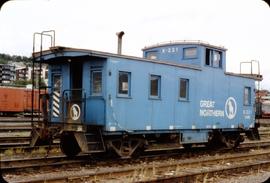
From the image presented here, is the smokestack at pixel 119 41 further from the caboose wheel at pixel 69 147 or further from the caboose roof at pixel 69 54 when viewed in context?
the caboose wheel at pixel 69 147

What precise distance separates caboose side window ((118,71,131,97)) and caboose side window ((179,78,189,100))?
2.63 metres

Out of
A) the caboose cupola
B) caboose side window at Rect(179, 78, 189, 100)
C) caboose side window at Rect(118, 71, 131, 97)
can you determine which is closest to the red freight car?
the caboose cupola

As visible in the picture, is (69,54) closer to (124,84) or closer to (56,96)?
(56,96)

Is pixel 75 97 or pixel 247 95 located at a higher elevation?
pixel 247 95

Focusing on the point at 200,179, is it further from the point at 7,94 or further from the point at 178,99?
the point at 7,94

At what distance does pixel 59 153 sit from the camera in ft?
50.3

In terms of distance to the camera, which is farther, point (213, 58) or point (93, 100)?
point (213, 58)

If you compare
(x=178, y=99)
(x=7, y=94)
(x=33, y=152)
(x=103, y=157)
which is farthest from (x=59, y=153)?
(x=7, y=94)

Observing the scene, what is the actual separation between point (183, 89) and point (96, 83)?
143 inches

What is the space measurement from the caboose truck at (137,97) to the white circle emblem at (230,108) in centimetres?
8

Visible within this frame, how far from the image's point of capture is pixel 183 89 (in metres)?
15.5

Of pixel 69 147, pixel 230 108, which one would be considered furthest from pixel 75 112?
pixel 230 108

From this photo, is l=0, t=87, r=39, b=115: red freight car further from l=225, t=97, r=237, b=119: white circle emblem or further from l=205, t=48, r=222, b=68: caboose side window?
l=205, t=48, r=222, b=68: caboose side window

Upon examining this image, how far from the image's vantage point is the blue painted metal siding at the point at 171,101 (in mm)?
13039
